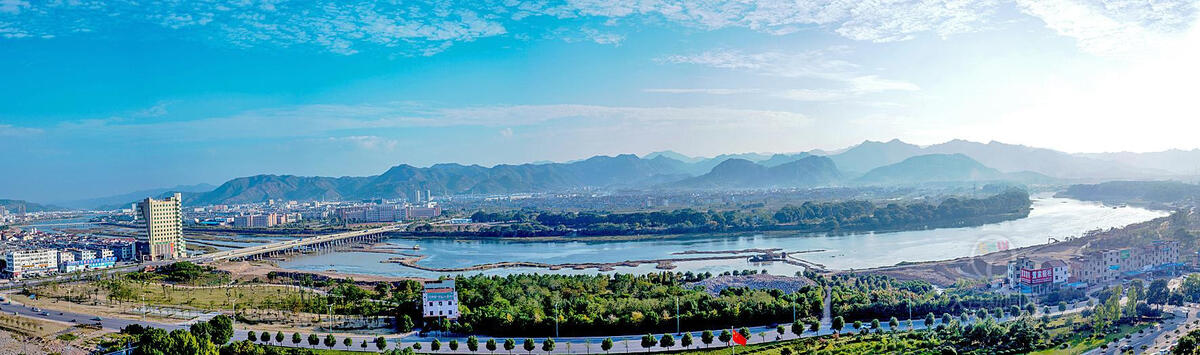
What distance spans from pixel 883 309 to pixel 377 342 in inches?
299

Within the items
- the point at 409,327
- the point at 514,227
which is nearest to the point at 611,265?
the point at 409,327

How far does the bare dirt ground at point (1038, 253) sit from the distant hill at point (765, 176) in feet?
233

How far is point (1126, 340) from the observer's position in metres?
9.88

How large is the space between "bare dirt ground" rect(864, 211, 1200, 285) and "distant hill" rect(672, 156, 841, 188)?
233 ft

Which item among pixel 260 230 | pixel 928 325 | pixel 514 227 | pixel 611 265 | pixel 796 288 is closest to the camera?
pixel 928 325

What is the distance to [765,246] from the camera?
27.5 m

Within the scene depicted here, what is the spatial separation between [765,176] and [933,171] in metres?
21.2

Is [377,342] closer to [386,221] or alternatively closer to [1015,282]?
[1015,282]

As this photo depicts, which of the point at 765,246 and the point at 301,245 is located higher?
the point at 301,245

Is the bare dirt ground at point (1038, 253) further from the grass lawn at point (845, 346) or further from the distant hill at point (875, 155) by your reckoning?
the distant hill at point (875, 155)

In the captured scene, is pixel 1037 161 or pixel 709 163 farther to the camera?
pixel 709 163

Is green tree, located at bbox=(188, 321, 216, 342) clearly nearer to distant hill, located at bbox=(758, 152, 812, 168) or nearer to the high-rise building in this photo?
the high-rise building

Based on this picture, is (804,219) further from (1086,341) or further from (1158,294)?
(1086,341)

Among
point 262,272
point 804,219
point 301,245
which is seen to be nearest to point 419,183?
point 301,245
